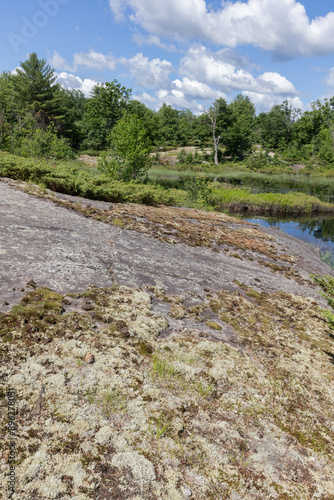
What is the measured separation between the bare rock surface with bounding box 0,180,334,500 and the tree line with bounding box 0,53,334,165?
104ft

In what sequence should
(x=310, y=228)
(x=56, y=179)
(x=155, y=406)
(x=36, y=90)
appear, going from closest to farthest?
1. (x=155, y=406)
2. (x=56, y=179)
3. (x=310, y=228)
4. (x=36, y=90)

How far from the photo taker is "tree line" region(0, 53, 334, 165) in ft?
216

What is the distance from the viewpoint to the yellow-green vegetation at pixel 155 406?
216cm

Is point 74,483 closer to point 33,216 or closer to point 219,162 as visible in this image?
point 33,216

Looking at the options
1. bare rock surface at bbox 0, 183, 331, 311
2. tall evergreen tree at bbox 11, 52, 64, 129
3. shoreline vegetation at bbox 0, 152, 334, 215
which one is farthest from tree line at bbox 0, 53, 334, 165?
bare rock surface at bbox 0, 183, 331, 311

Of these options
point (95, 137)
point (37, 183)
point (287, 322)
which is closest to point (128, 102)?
point (95, 137)

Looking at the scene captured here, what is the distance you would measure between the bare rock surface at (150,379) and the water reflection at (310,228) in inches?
570

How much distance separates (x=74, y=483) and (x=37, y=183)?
32.3 ft

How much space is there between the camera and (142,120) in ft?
249

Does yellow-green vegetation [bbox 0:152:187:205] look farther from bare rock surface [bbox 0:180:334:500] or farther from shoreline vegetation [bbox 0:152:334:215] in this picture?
bare rock surface [bbox 0:180:334:500]

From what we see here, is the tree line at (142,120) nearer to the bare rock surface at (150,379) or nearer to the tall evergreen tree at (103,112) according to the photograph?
the tall evergreen tree at (103,112)

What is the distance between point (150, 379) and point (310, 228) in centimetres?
2420

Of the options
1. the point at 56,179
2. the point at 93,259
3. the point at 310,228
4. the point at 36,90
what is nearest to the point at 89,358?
the point at 93,259

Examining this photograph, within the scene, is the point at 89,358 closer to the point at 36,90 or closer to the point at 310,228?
the point at 310,228
